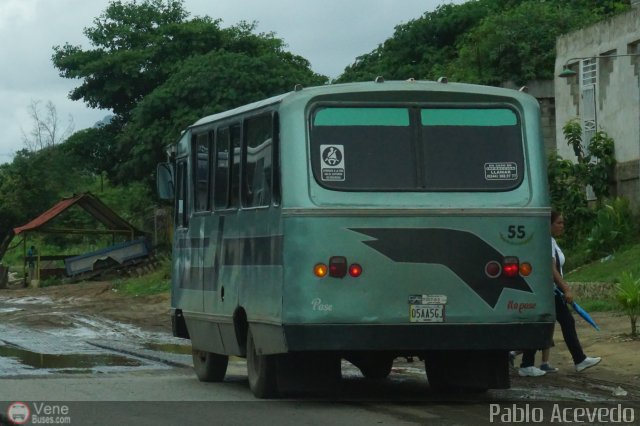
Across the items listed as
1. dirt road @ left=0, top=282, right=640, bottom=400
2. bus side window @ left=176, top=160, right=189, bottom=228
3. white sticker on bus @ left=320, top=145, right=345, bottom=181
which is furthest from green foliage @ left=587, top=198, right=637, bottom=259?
white sticker on bus @ left=320, top=145, right=345, bottom=181

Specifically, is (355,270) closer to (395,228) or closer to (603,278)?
(395,228)

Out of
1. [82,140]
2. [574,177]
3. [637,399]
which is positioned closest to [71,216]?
[82,140]

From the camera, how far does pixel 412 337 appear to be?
11.5 metres

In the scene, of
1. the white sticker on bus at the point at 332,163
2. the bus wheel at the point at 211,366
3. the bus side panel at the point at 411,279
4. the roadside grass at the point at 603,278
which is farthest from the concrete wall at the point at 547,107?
the white sticker on bus at the point at 332,163

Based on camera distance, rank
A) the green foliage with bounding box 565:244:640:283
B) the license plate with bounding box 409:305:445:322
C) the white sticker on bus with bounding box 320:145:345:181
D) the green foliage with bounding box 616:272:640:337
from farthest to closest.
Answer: the green foliage with bounding box 565:244:640:283
the green foliage with bounding box 616:272:640:337
the white sticker on bus with bounding box 320:145:345:181
the license plate with bounding box 409:305:445:322

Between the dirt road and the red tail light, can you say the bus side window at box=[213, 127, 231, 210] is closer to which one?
the red tail light

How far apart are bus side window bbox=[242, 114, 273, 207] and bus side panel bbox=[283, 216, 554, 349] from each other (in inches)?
33.1

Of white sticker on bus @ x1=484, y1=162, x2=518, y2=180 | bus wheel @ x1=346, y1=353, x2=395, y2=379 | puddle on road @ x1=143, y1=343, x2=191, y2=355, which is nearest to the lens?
white sticker on bus @ x1=484, y1=162, x2=518, y2=180

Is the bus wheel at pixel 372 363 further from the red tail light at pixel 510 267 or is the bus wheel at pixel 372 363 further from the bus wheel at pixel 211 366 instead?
the red tail light at pixel 510 267

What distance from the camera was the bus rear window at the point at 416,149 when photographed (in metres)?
11.7

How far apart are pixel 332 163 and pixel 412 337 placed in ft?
5.33

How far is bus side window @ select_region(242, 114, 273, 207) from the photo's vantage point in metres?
12.2

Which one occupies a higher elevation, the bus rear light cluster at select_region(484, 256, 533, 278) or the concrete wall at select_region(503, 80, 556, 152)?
the concrete wall at select_region(503, 80, 556, 152)

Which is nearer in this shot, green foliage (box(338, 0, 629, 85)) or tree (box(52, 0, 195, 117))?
green foliage (box(338, 0, 629, 85))
